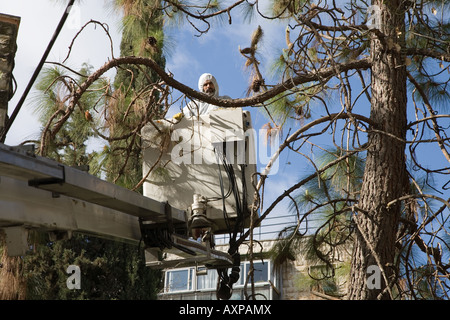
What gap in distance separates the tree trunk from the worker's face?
4.30 ft

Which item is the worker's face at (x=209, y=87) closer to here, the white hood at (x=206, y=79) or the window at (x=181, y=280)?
the white hood at (x=206, y=79)

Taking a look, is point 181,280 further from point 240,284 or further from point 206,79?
point 206,79

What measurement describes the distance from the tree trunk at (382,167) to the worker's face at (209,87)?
131 centimetres

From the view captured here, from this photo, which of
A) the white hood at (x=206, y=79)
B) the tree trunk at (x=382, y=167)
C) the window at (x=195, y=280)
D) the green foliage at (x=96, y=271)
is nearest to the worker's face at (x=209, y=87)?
the white hood at (x=206, y=79)

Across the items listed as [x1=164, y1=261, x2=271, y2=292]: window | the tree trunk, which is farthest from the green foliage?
the tree trunk

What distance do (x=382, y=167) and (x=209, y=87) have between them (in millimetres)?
1633

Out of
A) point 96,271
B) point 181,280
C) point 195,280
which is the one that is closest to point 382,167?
point 96,271

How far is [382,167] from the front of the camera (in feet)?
15.1

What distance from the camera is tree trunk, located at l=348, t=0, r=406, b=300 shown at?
4.33 meters

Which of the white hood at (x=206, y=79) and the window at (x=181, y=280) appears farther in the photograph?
the window at (x=181, y=280)

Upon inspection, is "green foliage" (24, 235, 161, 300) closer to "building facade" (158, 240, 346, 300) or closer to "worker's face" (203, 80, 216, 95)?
"building facade" (158, 240, 346, 300)

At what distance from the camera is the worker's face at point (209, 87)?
218 inches
